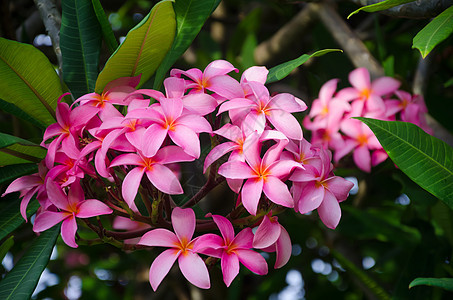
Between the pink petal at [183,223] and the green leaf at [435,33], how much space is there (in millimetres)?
403

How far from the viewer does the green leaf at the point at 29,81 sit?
2.46ft

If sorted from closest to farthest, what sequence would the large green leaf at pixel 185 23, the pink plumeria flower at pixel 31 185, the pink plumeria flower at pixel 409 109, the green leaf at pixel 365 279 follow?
the pink plumeria flower at pixel 31 185
the large green leaf at pixel 185 23
the pink plumeria flower at pixel 409 109
the green leaf at pixel 365 279

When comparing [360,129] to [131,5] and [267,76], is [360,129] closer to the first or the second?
[267,76]

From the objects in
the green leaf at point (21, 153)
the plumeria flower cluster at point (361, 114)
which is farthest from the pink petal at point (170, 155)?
the plumeria flower cluster at point (361, 114)

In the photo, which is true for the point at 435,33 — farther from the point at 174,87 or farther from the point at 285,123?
the point at 174,87

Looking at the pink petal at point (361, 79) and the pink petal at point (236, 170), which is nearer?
the pink petal at point (236, 170)

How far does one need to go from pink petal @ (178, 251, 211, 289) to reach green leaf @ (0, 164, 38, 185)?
12.3 inches

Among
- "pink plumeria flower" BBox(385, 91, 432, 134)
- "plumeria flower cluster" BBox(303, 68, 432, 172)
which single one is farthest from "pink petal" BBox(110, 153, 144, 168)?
"pink plumeria flower" BBox(385, 91, 432, 134)

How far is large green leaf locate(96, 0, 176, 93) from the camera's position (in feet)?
2.35

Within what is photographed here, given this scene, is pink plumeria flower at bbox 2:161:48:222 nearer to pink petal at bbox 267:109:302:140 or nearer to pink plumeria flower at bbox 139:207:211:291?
pink plumeria flower at bbox 139:207:211:291

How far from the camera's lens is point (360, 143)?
1278 mm

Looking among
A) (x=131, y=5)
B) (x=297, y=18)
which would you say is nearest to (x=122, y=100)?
(x=297, y=18)

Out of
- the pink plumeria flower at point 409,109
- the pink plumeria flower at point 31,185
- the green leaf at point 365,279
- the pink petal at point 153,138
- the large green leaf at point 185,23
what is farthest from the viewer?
the green leaf at point 365,279

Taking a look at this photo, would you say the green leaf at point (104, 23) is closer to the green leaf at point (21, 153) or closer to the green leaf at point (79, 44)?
the green leaf at point (79, 44)
